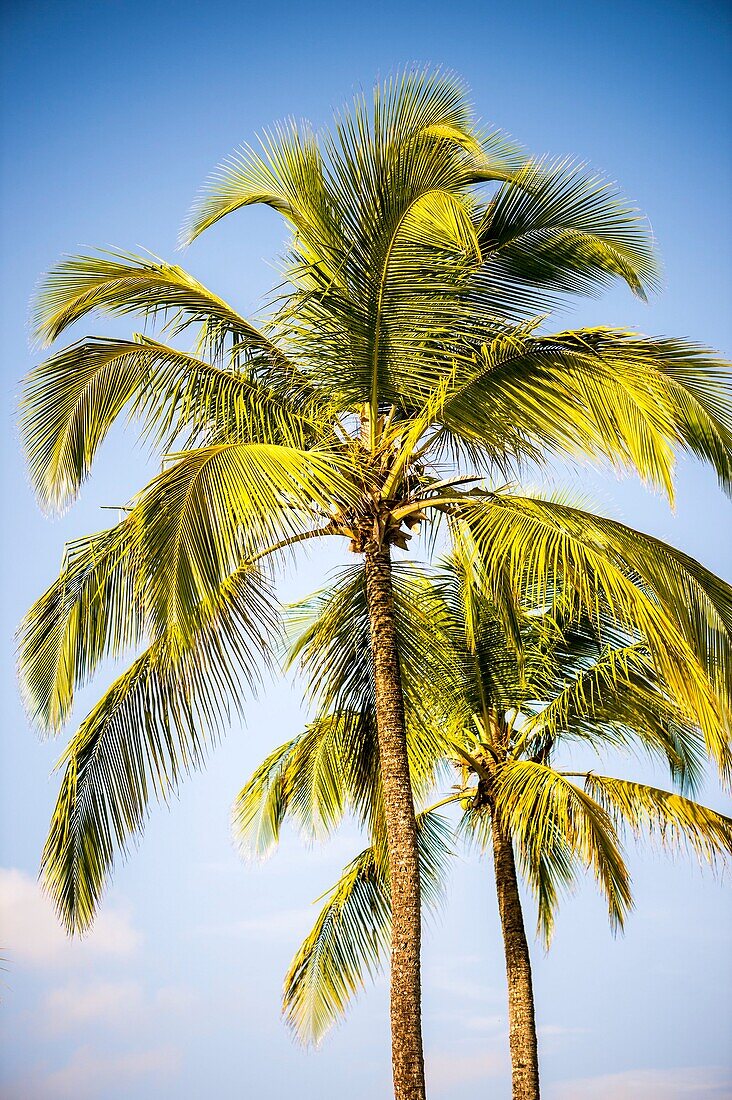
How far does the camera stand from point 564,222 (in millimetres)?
8812

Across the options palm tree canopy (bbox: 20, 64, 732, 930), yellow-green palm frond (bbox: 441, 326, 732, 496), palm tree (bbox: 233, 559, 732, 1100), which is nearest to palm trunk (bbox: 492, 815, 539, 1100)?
palm tree (bbox: 233, 559, 732, 1100)

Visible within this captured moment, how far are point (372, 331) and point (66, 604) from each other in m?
2.80

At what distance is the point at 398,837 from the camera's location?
25.0ft

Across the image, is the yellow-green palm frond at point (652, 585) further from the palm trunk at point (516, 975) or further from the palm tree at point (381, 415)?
the palm trunk at point (516, 975)

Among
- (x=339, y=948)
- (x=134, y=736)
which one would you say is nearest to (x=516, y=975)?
(x=339, y=948)

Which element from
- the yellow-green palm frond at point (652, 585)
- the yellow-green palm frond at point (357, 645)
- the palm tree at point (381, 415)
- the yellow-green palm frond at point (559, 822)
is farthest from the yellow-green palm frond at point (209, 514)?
the yellow-green palm frond at point (559, 822)

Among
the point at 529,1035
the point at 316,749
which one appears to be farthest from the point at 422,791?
the point at 529,1035

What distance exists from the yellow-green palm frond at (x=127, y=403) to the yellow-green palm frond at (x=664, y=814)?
4.69m

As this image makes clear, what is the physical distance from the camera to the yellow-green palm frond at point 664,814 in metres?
10.4

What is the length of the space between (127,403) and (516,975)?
6.68 m

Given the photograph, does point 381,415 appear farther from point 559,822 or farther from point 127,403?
point 559,822

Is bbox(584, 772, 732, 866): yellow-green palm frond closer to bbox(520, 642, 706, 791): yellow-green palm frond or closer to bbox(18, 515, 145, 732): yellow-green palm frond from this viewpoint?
bbox(520, 642, 706, 791): yellow-green palm frond

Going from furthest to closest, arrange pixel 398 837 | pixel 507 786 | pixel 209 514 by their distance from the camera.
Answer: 1. pixel 507 786
2. pixel 398 837
3. pixel 209 514

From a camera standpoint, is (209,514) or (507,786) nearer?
(209,514)
